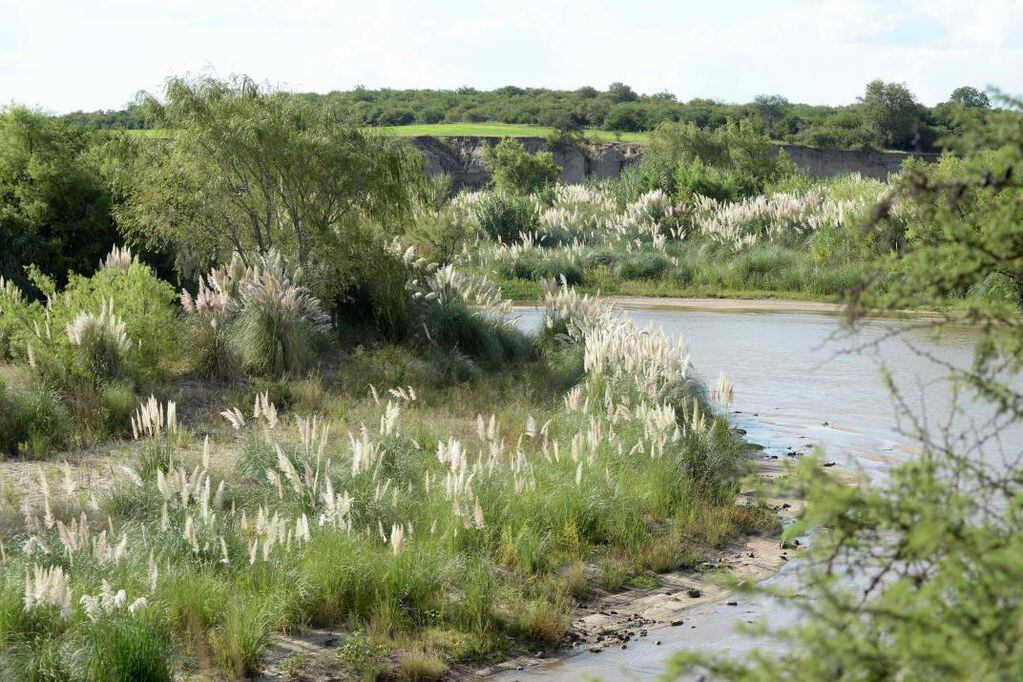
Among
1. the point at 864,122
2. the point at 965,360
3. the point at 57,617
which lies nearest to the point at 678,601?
the point at 57,617

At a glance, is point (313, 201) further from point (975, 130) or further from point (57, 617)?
point (975, 130)

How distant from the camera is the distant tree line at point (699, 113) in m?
78.8

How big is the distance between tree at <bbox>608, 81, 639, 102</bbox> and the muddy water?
7588 centimetres

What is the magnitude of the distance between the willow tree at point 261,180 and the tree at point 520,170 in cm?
3140

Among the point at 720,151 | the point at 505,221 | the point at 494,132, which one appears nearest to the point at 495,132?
the point at 494,132

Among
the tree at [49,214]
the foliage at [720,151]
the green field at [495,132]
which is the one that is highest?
the green field at [495,132]

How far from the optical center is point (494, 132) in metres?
75.4

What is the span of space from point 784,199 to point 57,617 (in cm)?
2731

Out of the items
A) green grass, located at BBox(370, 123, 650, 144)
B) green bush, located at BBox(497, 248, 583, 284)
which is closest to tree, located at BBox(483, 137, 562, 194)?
green bush, located at BBox(497, 248, 583, 284)

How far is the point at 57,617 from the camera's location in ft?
20.5

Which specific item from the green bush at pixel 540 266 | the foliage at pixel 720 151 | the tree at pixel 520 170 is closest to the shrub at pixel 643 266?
the green bush at pixel 540 266

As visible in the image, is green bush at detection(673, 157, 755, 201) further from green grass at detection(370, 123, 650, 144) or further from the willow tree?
green grass at detection(370, 123, 650, 144)

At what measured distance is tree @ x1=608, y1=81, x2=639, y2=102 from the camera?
98.0 metres

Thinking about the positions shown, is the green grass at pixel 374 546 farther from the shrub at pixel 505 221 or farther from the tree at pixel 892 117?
the tree at pixel 892 117
